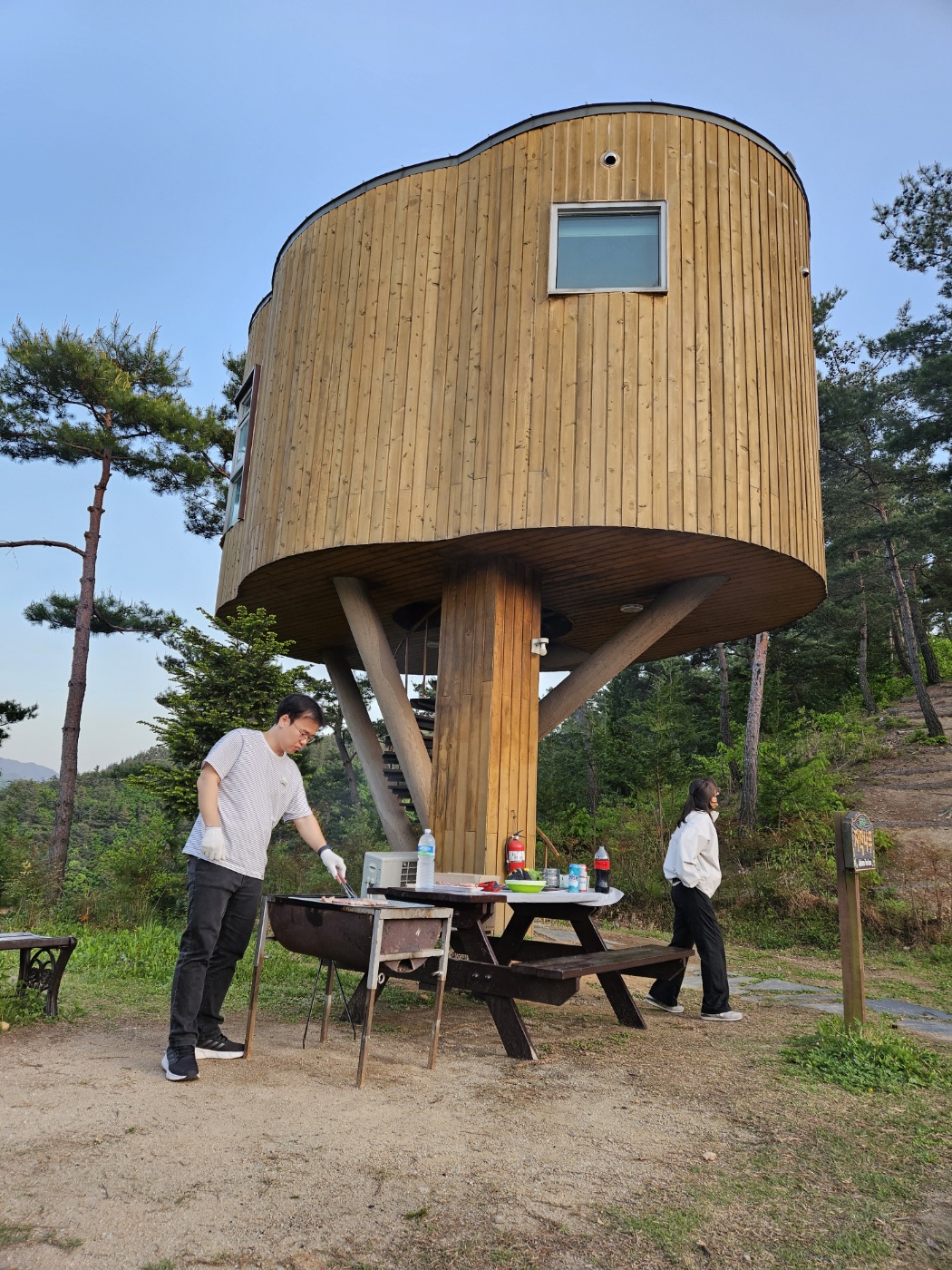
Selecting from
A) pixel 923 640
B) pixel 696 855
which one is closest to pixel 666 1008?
pixel 696 855

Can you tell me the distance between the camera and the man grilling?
417cm

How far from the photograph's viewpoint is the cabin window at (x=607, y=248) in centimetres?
812

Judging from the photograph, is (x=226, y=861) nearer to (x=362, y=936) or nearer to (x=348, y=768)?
(x=362, y=936)

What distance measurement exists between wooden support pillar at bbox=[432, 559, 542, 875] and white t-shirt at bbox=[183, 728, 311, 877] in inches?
146

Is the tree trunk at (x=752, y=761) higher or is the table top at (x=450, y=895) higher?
the tree trunk at (x=752, y=761)

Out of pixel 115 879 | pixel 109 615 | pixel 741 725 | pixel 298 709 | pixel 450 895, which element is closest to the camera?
pixel 298 709

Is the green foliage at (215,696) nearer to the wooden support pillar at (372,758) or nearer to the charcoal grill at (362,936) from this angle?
the wooden support pillar at (372,758)

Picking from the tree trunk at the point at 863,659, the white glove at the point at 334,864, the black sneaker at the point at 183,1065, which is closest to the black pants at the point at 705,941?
the white glove at the point at 334,864

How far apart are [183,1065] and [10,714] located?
14.3 metres

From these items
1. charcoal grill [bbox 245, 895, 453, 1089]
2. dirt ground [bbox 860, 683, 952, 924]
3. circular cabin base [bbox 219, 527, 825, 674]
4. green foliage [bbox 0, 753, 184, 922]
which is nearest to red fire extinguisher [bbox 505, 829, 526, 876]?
circular cabin base [bbox 219, 527, 825, 674]

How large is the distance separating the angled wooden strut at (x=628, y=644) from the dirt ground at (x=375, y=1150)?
4.19 metres

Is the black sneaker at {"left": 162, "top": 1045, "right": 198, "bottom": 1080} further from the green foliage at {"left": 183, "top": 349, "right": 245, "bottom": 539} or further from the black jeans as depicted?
the green foliage at {"left": 183, "top": 349, "right": 245, "bottom": 539}

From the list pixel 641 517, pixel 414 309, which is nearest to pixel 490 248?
pixel 414 309

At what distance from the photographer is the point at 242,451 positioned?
11023 millimetres
